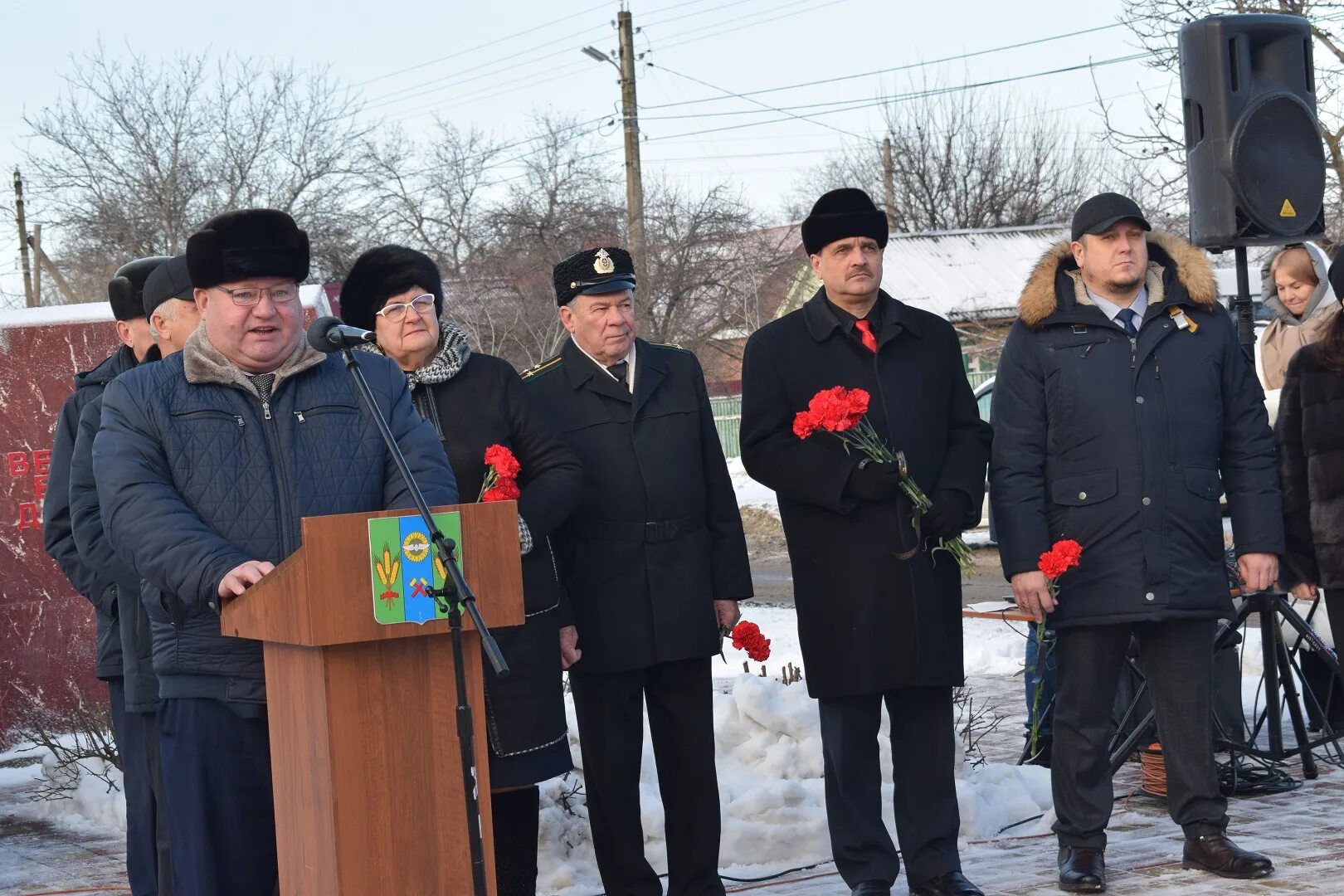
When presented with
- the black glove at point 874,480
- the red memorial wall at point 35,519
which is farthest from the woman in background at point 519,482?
the red memorial wall at point 35,519

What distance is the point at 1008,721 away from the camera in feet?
27.2

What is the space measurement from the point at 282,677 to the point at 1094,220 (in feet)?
10.3

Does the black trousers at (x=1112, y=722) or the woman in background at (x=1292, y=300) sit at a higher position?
the woman in background at (x=1292, y=300)

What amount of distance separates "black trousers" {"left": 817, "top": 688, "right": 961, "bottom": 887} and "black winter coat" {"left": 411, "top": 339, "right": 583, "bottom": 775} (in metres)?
0.90

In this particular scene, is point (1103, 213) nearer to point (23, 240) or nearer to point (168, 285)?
point (168, 285)

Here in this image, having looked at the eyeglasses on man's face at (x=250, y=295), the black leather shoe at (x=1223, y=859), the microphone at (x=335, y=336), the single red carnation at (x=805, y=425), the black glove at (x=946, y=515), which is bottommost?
the black leather shoe at (x=1223, y=859)

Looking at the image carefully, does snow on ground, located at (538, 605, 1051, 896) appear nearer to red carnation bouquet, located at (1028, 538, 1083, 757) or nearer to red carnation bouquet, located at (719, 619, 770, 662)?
red carnation bouquet, located at (719, 619, 770, 662)

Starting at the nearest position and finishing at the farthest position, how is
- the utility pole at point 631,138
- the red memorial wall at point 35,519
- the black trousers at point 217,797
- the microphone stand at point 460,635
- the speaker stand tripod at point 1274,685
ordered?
the microphone stand at point 460,635, the black trousers at point 217,797, the speaker stand tripod at point 1274,685, the red memorial wall at point 35,519, the utility pole at point 631,138

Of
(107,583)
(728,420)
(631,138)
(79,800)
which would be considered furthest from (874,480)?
(728,420)

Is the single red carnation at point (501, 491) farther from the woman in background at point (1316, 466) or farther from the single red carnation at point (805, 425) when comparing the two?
the woman in background at point (1316, 466)

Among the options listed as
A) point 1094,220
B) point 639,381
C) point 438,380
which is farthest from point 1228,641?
point 438,380

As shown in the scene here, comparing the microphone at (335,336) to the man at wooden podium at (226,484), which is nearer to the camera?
the microphone at (335,336)

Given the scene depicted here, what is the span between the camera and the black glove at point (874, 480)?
16.8 ft

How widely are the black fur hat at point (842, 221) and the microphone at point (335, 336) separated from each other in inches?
83.3
